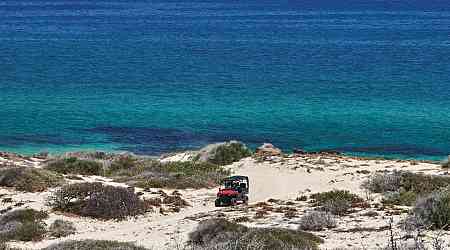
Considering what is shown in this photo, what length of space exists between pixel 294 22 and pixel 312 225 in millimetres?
126893

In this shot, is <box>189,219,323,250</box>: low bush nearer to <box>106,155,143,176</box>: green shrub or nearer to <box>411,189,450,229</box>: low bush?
<box>411,189,450,229</box>: low bush

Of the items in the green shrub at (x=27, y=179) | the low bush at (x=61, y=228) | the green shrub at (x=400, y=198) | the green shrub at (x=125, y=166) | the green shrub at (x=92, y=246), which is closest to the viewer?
the green shrub at (x=92, y=246)

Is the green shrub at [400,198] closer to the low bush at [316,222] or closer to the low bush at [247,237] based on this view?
the low bush at [316,222]

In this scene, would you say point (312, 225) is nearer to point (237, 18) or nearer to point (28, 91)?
point (28, 91)

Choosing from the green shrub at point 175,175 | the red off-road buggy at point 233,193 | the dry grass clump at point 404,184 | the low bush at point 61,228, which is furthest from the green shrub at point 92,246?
the green shrub at point 175,175

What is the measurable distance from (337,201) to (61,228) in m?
9.67

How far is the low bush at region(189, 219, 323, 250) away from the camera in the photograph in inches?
694

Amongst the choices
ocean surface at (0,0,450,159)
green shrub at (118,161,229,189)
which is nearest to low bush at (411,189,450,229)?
green shrub at (118,161,229,189)

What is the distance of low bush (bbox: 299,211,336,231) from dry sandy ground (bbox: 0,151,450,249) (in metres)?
0.38

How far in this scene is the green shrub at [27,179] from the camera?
101ft

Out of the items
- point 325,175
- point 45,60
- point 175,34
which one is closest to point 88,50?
point 45,60

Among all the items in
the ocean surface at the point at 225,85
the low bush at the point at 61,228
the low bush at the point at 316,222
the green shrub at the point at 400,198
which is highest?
the ocean surface at the point at 225,85

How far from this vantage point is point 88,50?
4144 inches

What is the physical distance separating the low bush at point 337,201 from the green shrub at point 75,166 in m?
13.5
